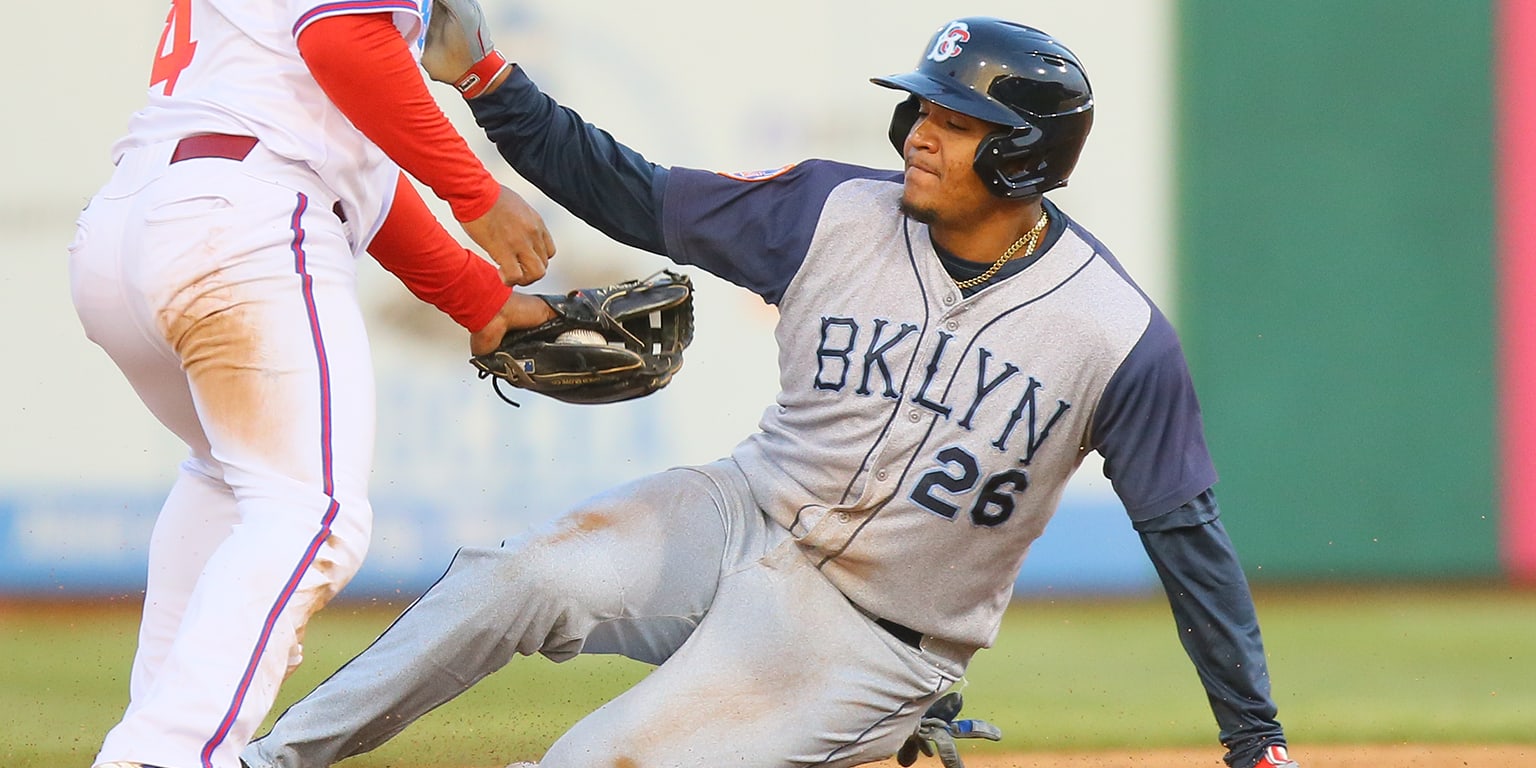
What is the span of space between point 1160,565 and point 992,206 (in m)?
0.71

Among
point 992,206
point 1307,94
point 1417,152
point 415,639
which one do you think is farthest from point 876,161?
point 415,639

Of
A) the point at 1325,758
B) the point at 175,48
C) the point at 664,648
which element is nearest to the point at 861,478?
the point at 664,648

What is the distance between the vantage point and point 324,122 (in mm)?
2477

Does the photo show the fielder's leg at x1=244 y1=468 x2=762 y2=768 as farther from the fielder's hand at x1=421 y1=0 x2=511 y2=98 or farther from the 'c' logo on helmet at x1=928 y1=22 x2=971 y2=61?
the 'c' logo on helmet at x1=928 y1=22 x2=971 y2=61

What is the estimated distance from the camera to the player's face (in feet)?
9.51

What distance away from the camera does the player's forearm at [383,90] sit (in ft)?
7.74

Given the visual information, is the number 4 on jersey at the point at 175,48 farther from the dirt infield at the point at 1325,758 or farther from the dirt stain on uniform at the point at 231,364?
the dirt infield at the point at 1325,758

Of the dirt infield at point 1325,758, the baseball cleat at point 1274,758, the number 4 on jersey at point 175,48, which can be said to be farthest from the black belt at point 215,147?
the dirt infield at point 1325,758

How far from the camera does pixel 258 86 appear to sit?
2434mm

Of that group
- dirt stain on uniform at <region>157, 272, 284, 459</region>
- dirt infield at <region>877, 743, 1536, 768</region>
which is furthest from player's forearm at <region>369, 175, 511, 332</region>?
dirt infield at <region>877, 743, 1536, 768</region>

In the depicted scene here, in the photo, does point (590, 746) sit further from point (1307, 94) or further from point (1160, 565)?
point (1307, 94)

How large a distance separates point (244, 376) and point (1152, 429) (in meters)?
1.49

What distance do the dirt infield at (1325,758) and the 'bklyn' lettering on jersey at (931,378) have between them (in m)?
1.41

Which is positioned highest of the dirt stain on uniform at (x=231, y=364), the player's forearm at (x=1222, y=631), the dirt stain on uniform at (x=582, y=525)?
the dirt stain on uniform at (x=231, y=364)
